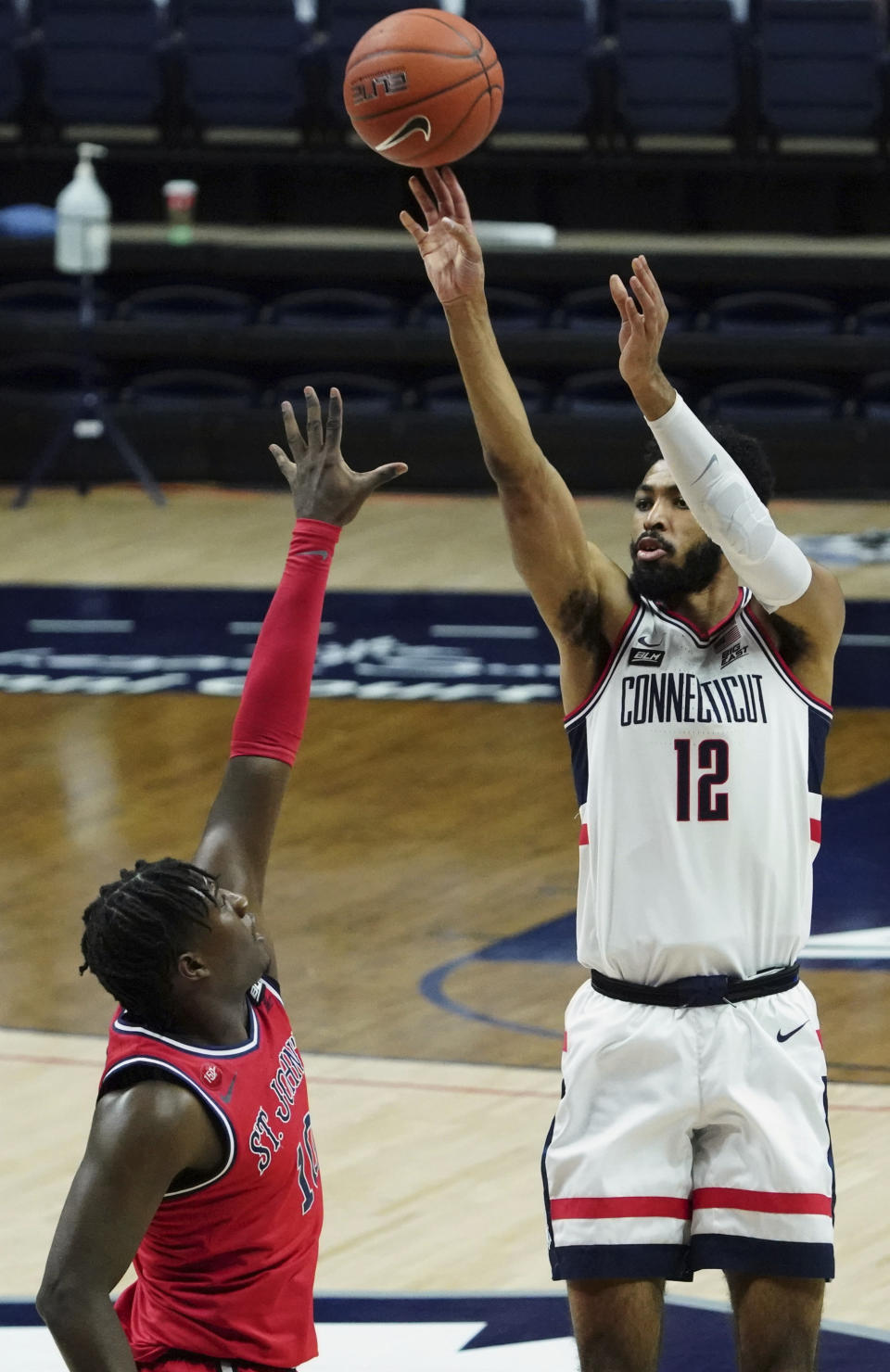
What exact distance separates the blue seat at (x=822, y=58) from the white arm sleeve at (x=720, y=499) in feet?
40.7

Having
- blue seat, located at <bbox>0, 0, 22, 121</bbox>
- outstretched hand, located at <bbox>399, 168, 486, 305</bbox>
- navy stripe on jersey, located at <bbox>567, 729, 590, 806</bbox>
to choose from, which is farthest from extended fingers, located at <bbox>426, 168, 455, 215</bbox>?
blue seat, located at <bbox>0, 0, 22, 121</bbox>

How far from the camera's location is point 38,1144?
5.72 m

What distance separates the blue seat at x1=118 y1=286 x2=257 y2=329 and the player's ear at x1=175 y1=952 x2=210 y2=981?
13.2 meters

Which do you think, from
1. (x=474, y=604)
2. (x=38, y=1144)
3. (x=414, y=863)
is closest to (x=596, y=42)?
(x=474, y=604)

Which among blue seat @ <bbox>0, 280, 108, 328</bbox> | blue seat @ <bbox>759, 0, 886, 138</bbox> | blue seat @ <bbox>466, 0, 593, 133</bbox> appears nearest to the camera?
blue seat @ <bbox>759, 0, 886, 138</bbox>

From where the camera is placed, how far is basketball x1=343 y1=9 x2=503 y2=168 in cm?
465

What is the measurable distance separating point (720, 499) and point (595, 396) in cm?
1194

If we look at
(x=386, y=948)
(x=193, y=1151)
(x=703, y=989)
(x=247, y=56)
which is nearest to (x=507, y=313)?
(x=247, y=56)

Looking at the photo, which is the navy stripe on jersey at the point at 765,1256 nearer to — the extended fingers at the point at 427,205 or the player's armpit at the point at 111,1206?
the player's armpit at the point at 111,1206

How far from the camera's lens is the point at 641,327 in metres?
3.68

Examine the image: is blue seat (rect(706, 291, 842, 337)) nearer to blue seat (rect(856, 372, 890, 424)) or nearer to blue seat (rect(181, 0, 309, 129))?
blue seat (rect(856, 372, 890, 424))

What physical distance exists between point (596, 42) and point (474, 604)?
549 cm

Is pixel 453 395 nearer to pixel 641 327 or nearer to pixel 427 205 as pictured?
pixel 427 205

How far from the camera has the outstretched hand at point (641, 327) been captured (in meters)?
3.67
